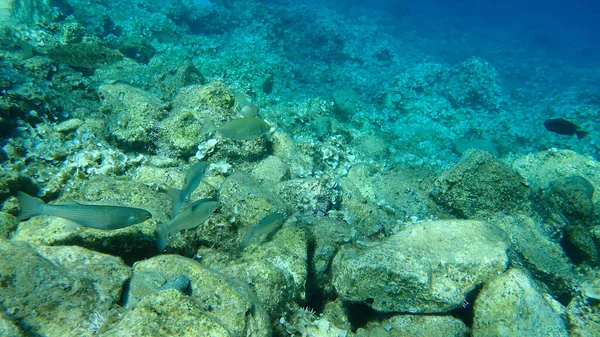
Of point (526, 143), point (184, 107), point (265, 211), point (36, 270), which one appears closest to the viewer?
point (36, 270)

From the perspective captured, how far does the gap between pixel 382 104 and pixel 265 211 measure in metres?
9.63

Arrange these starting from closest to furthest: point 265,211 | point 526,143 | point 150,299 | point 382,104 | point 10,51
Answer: point 150,299, point 265,211, point 10,51, point 526,143, point 382,104

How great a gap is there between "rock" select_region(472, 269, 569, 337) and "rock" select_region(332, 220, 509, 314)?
17 centimetres

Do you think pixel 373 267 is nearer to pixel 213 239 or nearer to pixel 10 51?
pixel 213 239

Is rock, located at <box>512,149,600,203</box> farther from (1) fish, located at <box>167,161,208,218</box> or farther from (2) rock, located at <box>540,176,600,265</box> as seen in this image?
(1) fish, located at <box>167,161,208,218</box>

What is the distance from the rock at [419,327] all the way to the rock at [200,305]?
4.92 feet

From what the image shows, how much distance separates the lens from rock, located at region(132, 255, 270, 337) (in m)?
2.01

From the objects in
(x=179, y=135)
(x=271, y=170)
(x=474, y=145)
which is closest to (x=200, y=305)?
(x=271, y=170)

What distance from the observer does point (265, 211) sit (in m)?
4.11

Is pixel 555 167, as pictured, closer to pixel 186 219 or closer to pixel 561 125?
pixel 561 125

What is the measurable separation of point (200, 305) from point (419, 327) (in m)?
2.39

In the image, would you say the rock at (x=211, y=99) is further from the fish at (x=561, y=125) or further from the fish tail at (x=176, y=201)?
the fish at (x=561, y=125)

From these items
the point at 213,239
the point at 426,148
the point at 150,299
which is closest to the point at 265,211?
the point at 213,239

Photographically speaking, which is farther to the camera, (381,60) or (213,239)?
(381,60)
